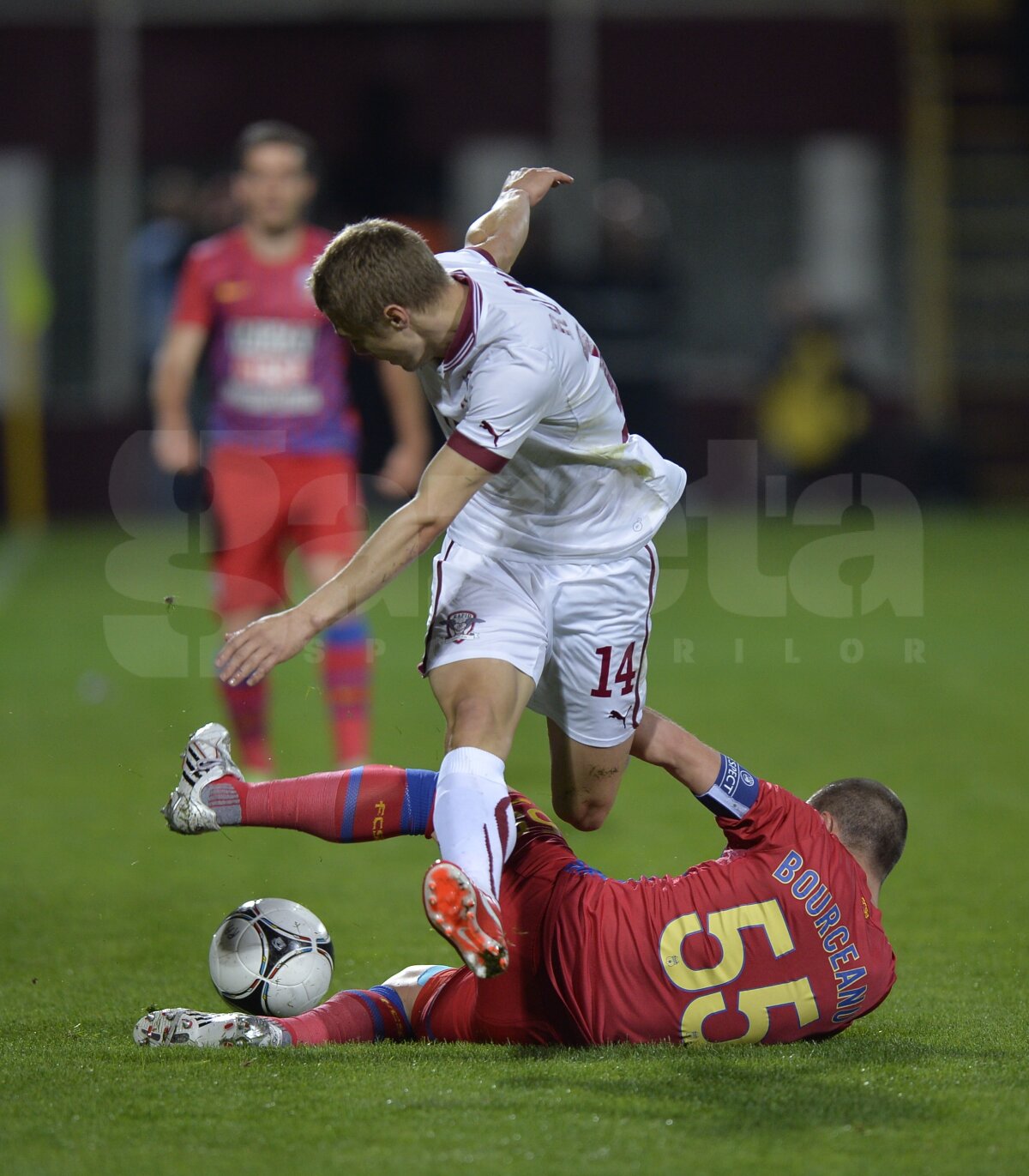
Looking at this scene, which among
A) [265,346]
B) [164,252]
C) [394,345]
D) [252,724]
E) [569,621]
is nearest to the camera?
[394,345]

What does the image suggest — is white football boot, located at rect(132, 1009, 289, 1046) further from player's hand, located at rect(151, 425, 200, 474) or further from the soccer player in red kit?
player's hand, located at rect(151, 425, 200, 474)

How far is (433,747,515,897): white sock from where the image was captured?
389 cm

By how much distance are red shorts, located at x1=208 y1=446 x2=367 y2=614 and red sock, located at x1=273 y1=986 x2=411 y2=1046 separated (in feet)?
11.2

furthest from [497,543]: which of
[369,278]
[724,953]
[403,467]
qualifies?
[403,467]

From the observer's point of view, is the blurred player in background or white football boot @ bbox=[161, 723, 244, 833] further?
the blurred player in background

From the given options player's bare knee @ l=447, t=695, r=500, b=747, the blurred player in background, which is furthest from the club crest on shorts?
the blurred player in background

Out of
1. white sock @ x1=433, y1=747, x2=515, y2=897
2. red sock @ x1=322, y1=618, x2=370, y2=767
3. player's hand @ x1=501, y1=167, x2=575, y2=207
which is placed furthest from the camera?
red sock @ x1=322, y1=618, x2=370, y2=767

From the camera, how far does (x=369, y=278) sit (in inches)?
163

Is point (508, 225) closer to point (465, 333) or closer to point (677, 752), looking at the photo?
point (465, 333)

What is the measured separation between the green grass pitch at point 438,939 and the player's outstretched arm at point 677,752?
66 centimetres

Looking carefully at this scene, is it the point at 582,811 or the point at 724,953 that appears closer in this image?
the point at 724,953

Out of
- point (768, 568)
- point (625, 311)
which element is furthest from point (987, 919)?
point (625, 311)

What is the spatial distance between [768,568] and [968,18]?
9.22 meters

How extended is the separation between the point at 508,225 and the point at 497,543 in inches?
38.6
